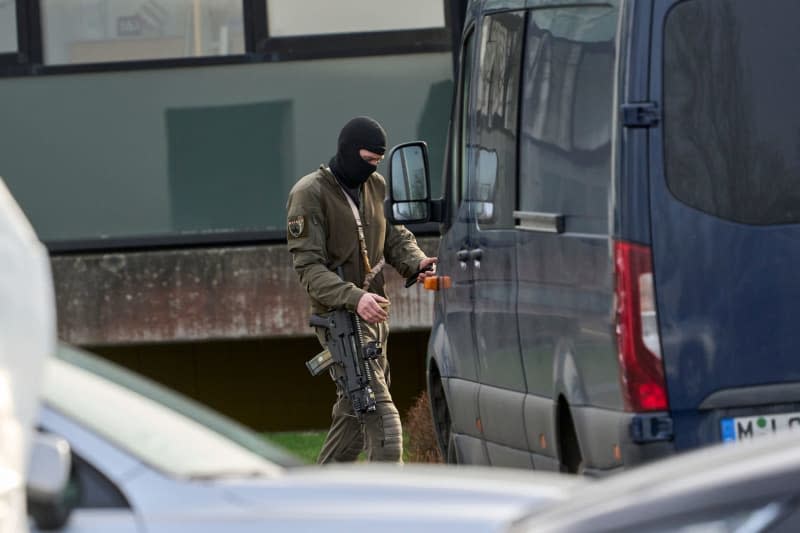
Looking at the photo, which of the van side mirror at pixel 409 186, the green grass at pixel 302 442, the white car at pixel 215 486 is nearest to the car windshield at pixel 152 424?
the white car at pixel 215 486

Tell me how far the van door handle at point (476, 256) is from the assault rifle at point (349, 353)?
1.44 meters

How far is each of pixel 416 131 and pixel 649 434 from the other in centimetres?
781

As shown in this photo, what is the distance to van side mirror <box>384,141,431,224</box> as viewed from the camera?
335 inches

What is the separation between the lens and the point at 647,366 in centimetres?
586

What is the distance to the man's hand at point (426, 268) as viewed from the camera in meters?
9.30

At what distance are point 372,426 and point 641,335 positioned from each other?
11.2ft

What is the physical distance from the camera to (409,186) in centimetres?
855

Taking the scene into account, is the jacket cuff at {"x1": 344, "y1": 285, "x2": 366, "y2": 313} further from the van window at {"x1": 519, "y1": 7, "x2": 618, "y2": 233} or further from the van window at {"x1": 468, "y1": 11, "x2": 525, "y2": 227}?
the van window at {"x1": 519, "y1": 7, "x2": 618, "y2": 233}

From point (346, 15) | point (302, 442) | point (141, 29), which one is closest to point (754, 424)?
point (302, 442)

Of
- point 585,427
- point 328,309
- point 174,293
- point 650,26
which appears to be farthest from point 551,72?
point 174,293

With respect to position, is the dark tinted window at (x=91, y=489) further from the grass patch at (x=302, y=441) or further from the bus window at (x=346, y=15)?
the bus window at (x=346, y=15)

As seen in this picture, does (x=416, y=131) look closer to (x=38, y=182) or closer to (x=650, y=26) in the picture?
(x=38, y=182)

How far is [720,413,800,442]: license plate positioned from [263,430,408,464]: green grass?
5978 millimetres

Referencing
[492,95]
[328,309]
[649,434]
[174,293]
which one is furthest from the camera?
[174,293]
